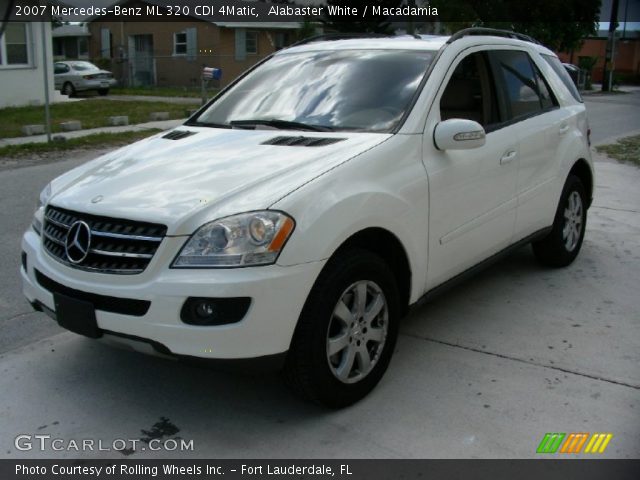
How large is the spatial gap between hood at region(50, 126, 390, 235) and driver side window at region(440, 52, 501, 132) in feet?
2.30

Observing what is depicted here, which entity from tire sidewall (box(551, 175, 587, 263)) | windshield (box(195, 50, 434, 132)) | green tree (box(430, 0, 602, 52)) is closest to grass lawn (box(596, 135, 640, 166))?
tire sidewall (box(551, 175, 587, 263))

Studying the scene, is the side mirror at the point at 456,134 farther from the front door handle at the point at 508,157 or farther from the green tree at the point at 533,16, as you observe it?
the green tree at the point at 533,16

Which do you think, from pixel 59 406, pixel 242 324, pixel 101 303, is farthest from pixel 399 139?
pixel 59 406

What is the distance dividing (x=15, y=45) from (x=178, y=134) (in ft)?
62.4

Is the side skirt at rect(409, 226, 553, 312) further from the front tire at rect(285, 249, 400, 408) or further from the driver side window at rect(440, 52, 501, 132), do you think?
the driver side window at rect(440, 52, 501, 132)

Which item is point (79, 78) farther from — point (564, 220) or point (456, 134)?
point (456, 134)

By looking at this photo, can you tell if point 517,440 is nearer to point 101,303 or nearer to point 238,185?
point 238,185

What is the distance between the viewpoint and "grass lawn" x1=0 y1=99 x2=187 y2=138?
1556 centimetres

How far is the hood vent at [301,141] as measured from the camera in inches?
144

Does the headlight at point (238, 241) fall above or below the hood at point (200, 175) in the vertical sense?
below

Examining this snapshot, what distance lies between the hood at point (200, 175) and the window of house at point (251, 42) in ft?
108

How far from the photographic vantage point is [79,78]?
2769cm

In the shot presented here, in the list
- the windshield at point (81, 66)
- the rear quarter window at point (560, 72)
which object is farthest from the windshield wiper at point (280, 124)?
the windshield at point (81, 66)
